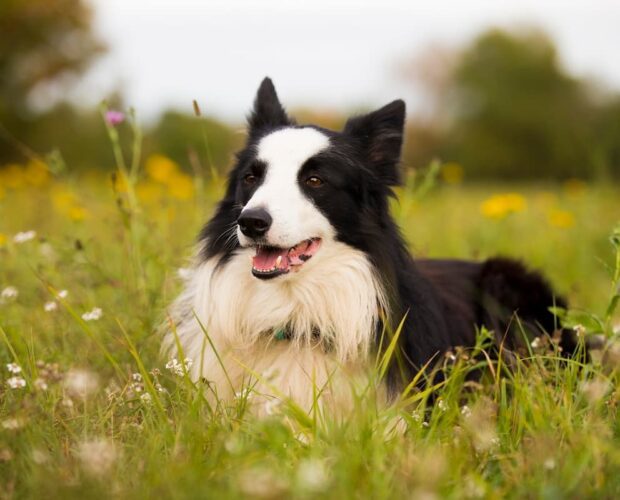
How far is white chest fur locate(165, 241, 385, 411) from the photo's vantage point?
3176 mm

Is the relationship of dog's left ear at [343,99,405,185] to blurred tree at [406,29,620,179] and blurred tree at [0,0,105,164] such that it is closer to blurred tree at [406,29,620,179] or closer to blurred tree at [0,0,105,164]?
blurred tree at [0,0,105,164]

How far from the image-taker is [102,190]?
9.85m

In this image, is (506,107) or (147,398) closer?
(147,398)

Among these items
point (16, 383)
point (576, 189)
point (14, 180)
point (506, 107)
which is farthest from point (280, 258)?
point (506, 107)

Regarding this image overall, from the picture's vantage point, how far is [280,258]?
3.14m

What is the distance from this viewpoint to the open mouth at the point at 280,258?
3.09m

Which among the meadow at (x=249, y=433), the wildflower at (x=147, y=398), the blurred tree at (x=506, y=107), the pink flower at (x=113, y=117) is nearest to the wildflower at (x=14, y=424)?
the meadow at (x=249, y=433)

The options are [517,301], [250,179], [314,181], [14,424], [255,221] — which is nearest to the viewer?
[14,424]

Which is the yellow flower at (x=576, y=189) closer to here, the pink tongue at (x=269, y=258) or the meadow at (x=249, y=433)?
the meadow at (x=249, y=433)

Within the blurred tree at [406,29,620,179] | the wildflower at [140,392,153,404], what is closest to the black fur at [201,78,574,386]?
the wildflower at [140,392,153,404]

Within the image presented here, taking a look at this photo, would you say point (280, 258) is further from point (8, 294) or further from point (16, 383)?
point (8, 294)

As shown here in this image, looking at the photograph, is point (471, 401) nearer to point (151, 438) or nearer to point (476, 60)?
point (151, 438)

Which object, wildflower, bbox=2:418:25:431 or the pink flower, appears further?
the pink flower

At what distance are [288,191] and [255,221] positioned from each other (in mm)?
276
